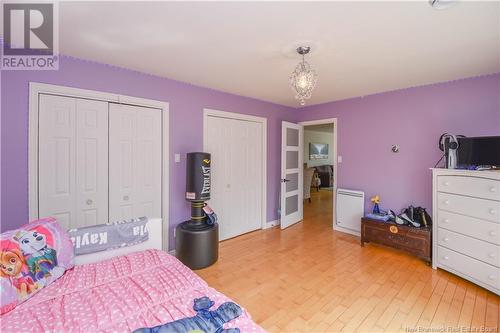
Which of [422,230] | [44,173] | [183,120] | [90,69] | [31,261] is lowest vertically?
[422,230]

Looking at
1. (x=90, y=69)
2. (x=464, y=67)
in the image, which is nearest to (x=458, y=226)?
(x=464, y=67)

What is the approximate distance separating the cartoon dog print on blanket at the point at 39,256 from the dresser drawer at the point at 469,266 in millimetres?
3619

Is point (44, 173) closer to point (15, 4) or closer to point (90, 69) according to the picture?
point (90, 69)

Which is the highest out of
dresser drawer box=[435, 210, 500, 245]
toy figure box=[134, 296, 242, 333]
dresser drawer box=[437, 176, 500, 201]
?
dresser drawer box=[437, 176, 500, 201]

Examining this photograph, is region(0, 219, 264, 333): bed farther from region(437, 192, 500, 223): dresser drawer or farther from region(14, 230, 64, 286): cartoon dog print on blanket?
region(437, 192, 500, 223): dresser drawer

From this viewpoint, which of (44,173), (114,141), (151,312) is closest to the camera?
(151,312)

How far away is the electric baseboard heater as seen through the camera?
375cm

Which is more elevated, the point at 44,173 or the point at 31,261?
the point at 44,173

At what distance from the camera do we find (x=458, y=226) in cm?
243

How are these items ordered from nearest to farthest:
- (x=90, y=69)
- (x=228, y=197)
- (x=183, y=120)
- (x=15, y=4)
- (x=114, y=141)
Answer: (x=15, y=4), (x=90, y=69), (x=114, y=141), (x=183, y=120), (x=228, y=197)

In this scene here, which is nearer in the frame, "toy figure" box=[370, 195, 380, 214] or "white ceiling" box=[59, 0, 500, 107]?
"white ceiling" box=[59, 0, 500, 107]

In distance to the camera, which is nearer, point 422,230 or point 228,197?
point 422,230

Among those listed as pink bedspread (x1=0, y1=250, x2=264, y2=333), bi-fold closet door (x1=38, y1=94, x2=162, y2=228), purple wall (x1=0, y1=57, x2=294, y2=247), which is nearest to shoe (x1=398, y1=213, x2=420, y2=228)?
purple wall (x1=0, y1=57, x2=294, y2=247)

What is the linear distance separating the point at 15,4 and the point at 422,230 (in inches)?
174
